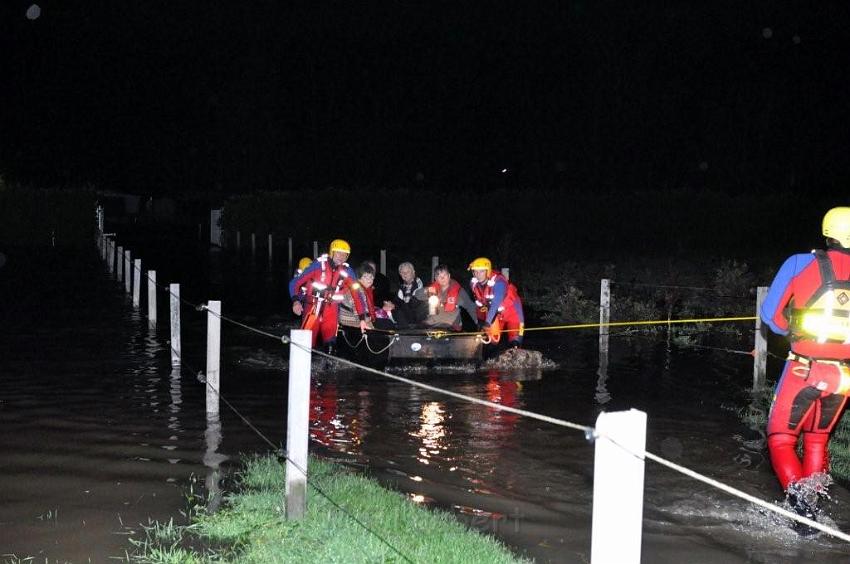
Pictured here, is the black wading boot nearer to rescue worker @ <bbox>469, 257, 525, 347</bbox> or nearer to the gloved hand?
the gloved hand

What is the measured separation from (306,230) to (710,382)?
1470 inches

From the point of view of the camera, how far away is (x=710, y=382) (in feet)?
47.2

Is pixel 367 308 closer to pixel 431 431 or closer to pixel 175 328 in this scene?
pixel 175 328

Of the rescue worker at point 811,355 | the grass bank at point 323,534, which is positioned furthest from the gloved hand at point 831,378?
the grass bank at point 323,534

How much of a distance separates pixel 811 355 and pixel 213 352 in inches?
233

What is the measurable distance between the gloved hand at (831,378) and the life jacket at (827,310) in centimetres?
19

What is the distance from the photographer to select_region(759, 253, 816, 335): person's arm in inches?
294

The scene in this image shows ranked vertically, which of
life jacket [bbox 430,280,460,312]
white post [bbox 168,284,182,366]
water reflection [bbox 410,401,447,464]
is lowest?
water reflection [bbox 410,401,447,464]

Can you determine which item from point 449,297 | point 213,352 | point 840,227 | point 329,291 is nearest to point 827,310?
point 840,227

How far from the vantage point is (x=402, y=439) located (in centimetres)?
1052

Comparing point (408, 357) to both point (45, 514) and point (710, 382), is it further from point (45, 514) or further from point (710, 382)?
point (45, 514)

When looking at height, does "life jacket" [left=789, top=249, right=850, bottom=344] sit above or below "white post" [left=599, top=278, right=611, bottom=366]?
above

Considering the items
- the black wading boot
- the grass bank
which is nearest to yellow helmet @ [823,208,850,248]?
the black wading boot

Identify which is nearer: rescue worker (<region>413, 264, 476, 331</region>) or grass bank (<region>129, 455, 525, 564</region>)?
grass bank (<region>129, 455, 525, 564</region>)
